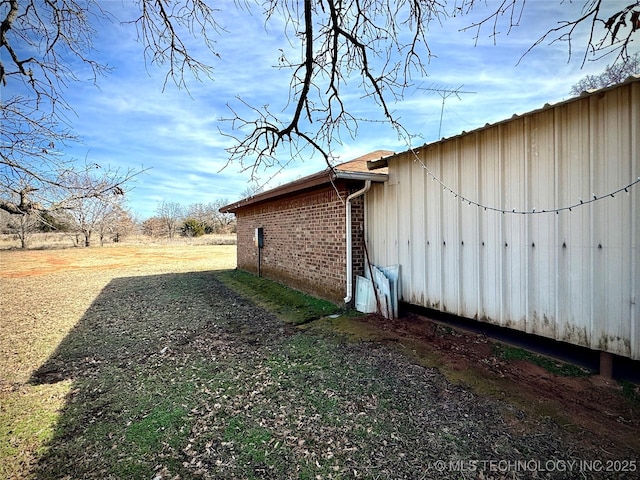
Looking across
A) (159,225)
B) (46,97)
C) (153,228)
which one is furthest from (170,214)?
(46,97)

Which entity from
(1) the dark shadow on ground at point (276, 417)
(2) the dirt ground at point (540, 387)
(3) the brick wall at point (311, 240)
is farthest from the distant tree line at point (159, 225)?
(2) the dirt ground at point (540, 387)

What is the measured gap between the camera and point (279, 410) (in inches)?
115

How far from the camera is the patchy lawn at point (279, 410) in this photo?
2236 millimetres

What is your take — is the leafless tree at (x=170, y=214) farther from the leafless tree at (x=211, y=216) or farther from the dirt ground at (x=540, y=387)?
the dirt ground at (x=540, y=387)

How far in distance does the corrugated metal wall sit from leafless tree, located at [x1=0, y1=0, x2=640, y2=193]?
1.23 metres

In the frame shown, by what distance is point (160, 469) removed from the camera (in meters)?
2.23

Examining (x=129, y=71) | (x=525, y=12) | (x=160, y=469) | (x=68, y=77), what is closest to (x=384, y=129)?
(x=525, y=12)

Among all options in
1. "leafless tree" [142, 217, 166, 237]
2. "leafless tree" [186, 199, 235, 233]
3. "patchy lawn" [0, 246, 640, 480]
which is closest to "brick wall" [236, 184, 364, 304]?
"patchy lawn" [0, 246, 640, 480]

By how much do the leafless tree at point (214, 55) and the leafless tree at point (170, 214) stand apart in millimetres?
41953

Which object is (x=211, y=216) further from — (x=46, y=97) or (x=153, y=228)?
(x=46, y=97)

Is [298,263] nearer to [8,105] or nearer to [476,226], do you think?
[476,226]

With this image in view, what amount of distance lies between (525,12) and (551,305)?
2878mm

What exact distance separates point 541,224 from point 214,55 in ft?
12.9

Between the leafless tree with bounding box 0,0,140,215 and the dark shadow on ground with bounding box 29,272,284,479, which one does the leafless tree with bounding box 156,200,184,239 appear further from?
the leafless tree with bounding box 0,0,140,215
